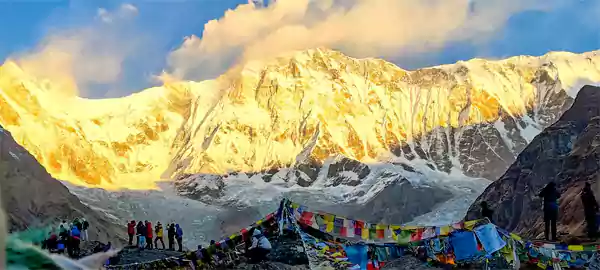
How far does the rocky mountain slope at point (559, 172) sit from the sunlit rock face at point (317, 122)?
63.9ft

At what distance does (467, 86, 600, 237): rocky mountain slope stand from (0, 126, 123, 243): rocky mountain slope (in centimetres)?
1169

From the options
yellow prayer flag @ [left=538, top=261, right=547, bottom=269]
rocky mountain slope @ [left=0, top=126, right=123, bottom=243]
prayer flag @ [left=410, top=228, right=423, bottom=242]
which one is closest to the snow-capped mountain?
rocky mountain slope @ [left=0, top=126, right=123, bottom=243]

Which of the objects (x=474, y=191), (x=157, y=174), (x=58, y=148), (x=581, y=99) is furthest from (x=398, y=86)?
(x=581, y=99)

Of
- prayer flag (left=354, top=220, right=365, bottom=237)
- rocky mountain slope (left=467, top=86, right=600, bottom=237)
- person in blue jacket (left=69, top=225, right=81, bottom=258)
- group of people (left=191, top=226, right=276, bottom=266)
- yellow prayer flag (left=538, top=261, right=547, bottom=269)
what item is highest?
rocky mountain slope (left=467, top=86, right=600, bottom=237)

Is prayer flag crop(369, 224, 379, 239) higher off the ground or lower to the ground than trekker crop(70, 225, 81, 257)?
lower

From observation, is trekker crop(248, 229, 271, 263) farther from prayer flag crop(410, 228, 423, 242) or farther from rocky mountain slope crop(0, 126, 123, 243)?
rocky mountain slope crop(0, 126, 123, 243)

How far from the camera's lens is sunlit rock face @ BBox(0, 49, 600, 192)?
44.8 meters

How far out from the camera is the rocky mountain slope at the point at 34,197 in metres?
18.6

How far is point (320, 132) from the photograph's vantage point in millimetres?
51906

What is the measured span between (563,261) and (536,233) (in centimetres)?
622

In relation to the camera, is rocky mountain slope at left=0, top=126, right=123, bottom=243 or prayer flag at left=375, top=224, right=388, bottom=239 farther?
rocky mountain slope at left=0, top=126, right=123, bottom=243

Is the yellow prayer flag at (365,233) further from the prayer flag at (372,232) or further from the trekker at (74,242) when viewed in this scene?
the trekker at (74,242)

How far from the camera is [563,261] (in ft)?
25.8

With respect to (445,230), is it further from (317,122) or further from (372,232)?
(317,122)
